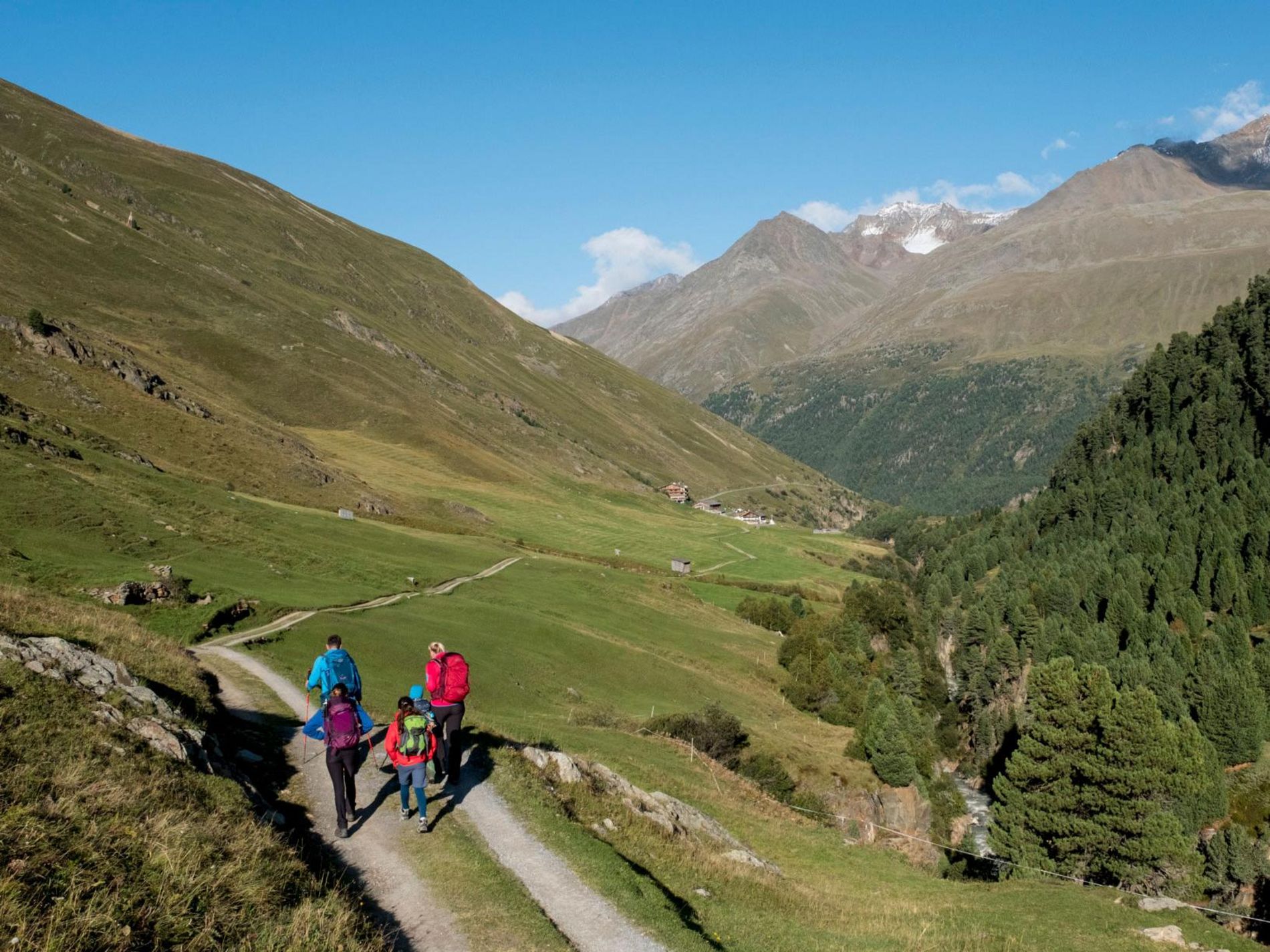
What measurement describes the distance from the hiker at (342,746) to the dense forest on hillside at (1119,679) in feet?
187

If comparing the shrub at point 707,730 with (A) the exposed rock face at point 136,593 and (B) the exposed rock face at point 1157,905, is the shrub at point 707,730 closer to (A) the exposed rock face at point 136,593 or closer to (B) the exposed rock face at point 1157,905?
(B) the exposed rock face at point 1157,905

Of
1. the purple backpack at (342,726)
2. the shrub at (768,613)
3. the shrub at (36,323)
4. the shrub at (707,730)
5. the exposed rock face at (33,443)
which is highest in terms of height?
the shrub at (36,323)

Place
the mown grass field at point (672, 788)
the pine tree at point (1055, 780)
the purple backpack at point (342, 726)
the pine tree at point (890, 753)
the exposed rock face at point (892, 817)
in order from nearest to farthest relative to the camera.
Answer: the purple backpack at point (342, 726) < the mown grass field at point (672, 788) < the exposed rock face at point (892, 817) < the pine tree at point (1055, 780) < the pine tree at point (890, 753)

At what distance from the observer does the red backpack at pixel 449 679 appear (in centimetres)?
2402

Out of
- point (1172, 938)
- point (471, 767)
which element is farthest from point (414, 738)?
point (1172, 938)

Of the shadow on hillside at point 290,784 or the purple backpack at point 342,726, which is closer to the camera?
the shadow on hillside at point 290,784

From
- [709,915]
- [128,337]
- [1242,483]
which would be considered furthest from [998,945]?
[1242,483]

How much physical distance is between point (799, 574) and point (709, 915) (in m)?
164

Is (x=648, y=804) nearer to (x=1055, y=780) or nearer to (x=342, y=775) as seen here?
(x=342, y=775)

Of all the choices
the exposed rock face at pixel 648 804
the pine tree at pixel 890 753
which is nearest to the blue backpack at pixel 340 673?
the exposed rock face at pixel 648 804

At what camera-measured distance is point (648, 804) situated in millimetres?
29750

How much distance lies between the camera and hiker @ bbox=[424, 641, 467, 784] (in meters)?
24.0

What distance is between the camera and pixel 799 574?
181 metres

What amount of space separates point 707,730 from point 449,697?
36.4 m
